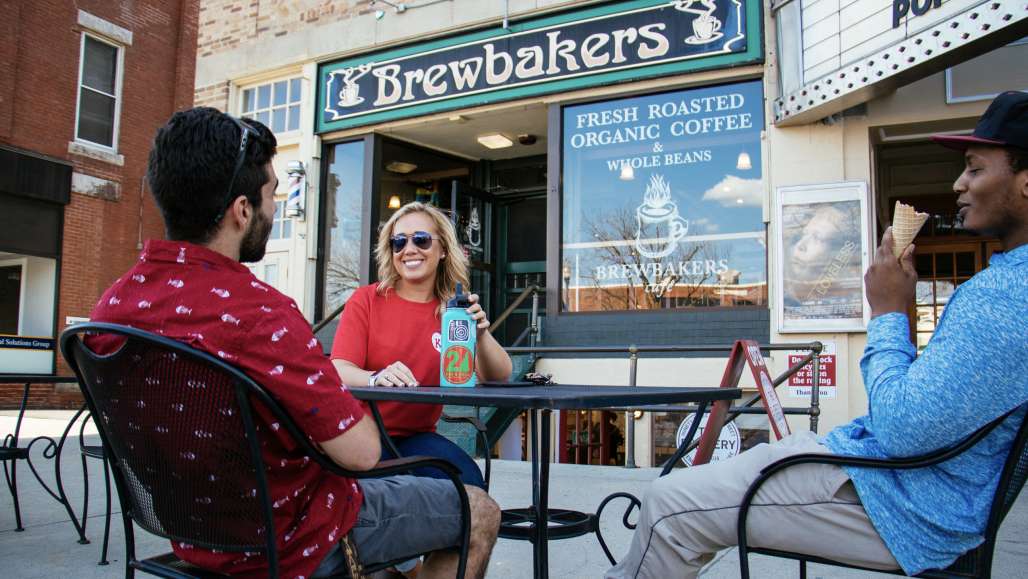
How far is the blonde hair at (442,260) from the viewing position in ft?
10.6

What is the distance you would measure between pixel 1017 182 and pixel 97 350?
6.63ft

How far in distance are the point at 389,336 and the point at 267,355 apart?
1603 millimetres

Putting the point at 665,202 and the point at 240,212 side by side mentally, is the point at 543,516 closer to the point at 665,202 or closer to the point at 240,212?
the point at 240,212

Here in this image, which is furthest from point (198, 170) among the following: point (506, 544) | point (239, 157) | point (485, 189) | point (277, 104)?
point (277, 104)

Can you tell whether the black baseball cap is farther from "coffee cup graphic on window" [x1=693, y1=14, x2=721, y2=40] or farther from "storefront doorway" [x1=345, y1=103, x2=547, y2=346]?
"storefront doorway" [x1=345, y1=103, x2=547, y2=346]

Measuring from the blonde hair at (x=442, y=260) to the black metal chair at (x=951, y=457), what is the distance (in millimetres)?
1729

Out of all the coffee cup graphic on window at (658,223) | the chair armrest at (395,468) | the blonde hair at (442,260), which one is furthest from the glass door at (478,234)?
the chair armrest at (395,468)

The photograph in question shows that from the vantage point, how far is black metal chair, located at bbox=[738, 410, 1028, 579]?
1.57 meters

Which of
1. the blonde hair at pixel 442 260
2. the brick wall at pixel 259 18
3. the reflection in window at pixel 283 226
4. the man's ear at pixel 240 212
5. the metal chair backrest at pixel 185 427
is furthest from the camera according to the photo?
the reflection in window at pixel 283 226

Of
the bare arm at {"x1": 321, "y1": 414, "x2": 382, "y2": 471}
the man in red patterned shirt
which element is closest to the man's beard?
the man in red patterned shirt

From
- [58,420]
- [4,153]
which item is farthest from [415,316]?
[4,153]

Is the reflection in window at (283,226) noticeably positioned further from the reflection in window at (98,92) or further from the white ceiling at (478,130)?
the reflection in window at (98,92)

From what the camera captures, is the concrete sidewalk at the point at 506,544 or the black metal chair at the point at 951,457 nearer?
the black metal chair at the point at 951,457

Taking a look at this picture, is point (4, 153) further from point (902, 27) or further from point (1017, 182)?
point (1017, 182)
